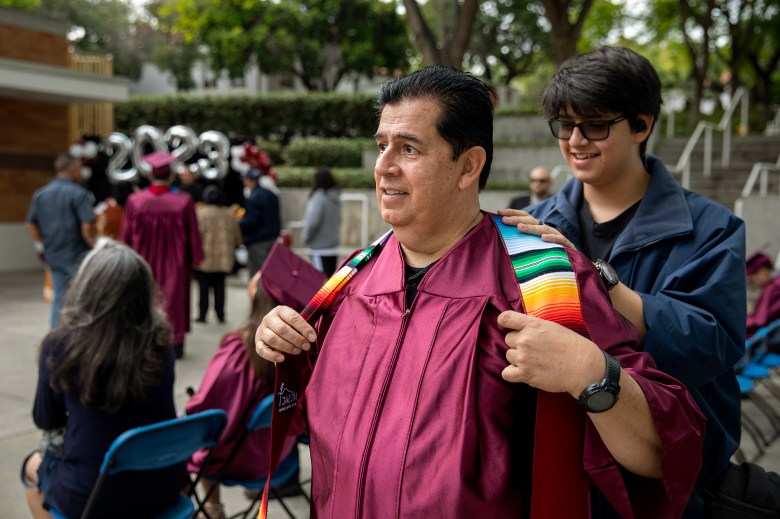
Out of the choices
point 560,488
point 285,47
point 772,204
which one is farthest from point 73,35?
point 560,488

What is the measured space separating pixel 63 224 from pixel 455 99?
263 inches

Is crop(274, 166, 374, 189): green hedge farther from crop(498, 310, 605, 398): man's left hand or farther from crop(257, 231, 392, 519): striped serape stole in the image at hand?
crop(498, 310, 605, 398): man's left hand

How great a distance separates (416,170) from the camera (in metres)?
1.53

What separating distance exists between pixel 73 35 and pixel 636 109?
3158 cm

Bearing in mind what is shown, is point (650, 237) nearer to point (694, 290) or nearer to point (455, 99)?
point (694, 290)

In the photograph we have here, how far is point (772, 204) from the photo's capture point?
10.7m

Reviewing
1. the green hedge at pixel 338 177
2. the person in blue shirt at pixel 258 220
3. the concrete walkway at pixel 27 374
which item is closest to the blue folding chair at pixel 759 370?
the concrete walkway at pixel 27 374

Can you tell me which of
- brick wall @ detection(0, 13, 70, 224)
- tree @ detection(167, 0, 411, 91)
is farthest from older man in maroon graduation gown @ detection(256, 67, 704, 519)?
tree @ detection(167, 0, 411, 91)

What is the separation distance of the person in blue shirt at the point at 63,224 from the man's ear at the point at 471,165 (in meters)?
6.54

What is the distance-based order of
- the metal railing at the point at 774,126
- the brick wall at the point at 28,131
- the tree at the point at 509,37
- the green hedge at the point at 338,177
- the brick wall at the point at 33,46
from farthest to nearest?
the tree at the point at 509,37, the metal railing at the point at 774,126, the green hedge at the point at 338,177, the brick wall at the point at 28,131, the brick wall at the point at 33,46

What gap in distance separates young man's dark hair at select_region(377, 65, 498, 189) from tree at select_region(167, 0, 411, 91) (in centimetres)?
1994

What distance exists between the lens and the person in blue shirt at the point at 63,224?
7.34m

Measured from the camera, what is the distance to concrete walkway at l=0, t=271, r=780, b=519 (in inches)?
165

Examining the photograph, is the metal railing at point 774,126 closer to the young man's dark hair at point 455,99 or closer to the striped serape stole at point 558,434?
the young man's dark hair at point 455,99
